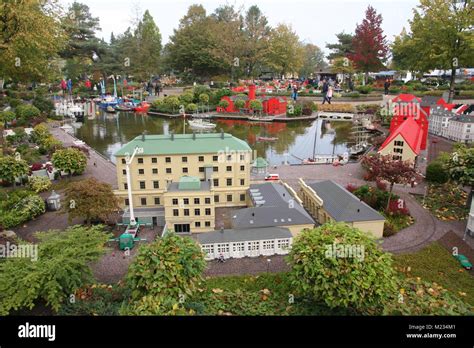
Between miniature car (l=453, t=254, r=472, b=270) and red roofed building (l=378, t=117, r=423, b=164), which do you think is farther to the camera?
red roofed building (l=378, t=117, r=423, b=164)

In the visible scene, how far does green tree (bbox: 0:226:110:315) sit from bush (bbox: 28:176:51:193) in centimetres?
1417

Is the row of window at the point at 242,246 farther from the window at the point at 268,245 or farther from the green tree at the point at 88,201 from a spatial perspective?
the green tree at the point at 88,201

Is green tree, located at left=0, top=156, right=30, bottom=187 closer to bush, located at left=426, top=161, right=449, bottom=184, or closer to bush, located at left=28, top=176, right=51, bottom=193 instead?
bush, located at left=28, top=176, right=51, bottom=193

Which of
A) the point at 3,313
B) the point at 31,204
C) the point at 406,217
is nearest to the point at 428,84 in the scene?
the point at 406,217

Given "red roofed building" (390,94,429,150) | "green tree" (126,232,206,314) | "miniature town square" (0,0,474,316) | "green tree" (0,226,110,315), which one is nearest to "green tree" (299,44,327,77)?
"miniature town square" (0,0,474,316)

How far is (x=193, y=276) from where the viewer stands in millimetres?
14367

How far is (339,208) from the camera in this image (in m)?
21.9

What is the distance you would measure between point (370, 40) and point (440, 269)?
214 feet

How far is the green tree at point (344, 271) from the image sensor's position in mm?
13391

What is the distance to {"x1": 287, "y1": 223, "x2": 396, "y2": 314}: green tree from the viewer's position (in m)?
13.4

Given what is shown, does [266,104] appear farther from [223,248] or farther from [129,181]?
[223,248]

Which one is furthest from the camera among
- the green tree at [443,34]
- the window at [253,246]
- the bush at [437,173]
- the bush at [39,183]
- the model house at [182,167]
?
the green tree at [443,34]

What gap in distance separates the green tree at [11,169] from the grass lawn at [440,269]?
25.7 meters

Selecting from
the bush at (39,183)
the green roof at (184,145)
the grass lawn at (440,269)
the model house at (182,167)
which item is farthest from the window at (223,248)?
the bush at (39,183)
